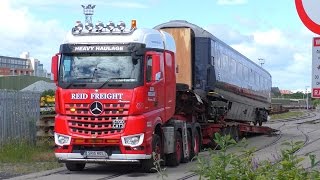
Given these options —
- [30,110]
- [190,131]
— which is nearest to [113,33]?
[190,131]

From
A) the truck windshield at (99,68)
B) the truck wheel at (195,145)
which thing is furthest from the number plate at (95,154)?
the truck wheel at (195,145)

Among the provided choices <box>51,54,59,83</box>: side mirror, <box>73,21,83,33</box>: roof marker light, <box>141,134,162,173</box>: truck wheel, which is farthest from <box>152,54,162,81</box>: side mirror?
<box>51,54,59,83</box>: side mirror

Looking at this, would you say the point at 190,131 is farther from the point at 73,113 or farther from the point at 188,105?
the point at 73,113

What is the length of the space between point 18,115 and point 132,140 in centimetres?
783

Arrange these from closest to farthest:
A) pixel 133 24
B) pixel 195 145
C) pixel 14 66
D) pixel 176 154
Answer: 1. pixel 133 24
2. pixel 176 154
3. pixel 195 145
4. pixel 14 66

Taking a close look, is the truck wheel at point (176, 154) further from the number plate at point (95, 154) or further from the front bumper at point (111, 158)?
the number plate at point (95, 154)

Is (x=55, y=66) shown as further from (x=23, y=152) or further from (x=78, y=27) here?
(x=23, y=152)

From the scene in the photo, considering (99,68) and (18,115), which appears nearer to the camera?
(99,68)

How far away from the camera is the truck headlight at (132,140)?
13625 millimetres

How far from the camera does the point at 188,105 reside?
1806cm

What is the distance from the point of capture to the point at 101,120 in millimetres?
13750

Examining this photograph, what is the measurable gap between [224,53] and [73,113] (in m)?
9.26

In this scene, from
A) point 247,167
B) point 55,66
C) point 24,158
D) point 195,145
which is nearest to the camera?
point 247,167

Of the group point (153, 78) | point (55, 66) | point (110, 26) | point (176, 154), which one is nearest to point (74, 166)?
point (55, 66)
